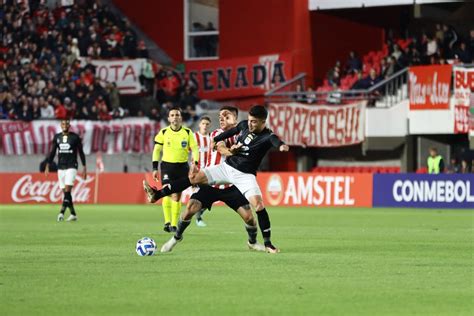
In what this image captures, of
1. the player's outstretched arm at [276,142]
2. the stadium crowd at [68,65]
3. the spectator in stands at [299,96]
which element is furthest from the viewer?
the stadium crowd at [68,65]

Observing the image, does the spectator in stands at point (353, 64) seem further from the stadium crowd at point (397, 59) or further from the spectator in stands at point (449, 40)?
the spectator in stands at point (449, 40)

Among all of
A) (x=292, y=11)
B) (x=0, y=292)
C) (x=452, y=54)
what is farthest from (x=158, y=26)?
(x=0, y=292)

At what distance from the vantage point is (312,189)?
125 ft

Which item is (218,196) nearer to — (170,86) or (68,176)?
(68,176)

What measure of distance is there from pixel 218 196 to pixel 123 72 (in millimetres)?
29449

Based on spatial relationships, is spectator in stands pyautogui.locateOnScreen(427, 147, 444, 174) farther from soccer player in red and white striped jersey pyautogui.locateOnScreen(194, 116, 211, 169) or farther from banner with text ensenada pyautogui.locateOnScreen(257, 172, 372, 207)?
soccer player in red and white striped jersey pyautogui.locateOnScreen(194, 116, 211, 169)

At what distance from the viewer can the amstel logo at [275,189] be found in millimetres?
38438

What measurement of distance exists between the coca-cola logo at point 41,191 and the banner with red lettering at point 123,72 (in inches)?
244

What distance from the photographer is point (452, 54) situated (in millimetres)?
41656

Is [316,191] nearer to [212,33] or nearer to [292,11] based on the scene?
[292,11]

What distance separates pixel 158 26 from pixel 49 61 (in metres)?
5.75

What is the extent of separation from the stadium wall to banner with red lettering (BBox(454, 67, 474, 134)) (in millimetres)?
3980

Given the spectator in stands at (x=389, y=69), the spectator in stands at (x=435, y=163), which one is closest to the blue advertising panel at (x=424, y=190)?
the spectator in stands at (x=435, y=163)

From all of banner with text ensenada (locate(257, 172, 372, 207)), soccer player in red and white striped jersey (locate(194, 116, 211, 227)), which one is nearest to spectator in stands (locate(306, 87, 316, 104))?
banner with text ensenada (locate(257, 172, 372, 207))
